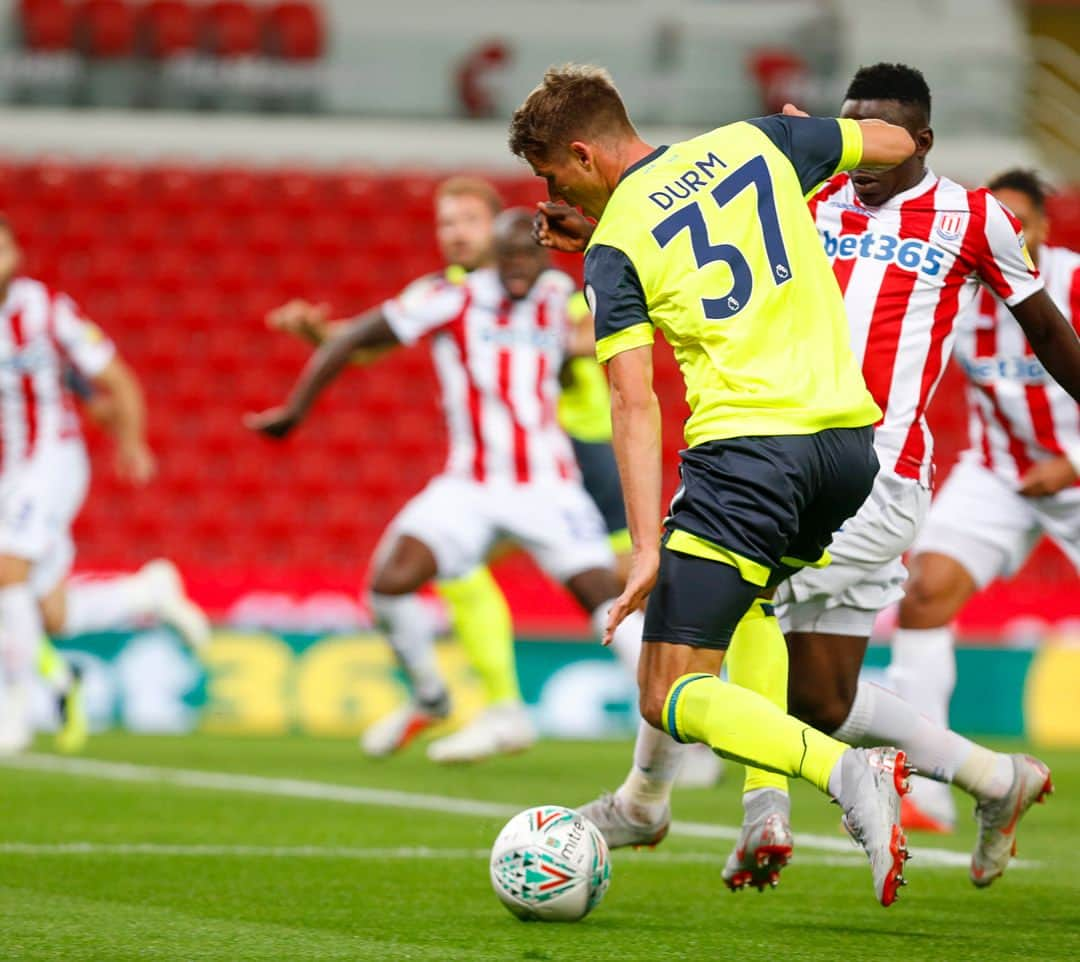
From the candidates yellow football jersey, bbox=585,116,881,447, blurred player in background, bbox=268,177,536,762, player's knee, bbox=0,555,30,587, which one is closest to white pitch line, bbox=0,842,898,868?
yellow football jersey, bbox=585,116,881,447

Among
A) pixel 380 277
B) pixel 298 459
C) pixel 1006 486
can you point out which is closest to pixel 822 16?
pixel 380 277

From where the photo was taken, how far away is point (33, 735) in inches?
402

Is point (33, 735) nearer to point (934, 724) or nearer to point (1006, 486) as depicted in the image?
point (1006, 486)

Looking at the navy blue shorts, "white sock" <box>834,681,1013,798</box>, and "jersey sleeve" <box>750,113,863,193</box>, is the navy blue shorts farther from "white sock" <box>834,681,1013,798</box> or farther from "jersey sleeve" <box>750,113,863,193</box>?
"white sock" <box>834,681,1013,798</box>

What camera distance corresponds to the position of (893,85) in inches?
183

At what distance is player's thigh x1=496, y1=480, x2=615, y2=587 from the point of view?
7.91 metres

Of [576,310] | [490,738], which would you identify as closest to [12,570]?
[490,738]

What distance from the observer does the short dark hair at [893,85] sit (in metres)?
4.66

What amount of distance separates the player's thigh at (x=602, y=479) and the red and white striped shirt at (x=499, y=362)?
2.73ft

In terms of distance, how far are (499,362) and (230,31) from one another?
29.0ft

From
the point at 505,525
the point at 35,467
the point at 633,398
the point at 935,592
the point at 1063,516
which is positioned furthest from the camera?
the point at 35,467

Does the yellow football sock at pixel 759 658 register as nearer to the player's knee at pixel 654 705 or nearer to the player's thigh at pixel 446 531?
the player's knee at pixel 654 705

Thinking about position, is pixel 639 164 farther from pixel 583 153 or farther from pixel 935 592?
pixel 935 592

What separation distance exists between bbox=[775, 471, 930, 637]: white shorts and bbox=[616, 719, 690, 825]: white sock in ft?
1.41
